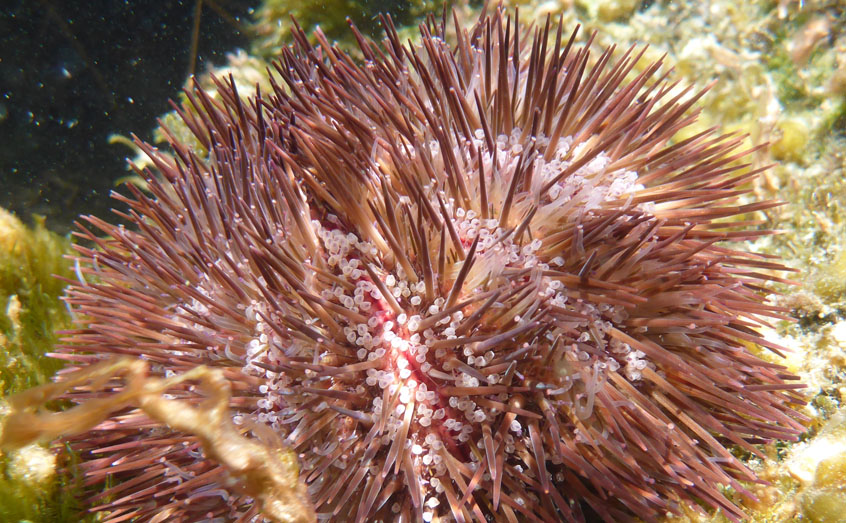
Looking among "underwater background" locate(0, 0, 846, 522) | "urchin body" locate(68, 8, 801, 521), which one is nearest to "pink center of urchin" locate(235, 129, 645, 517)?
"urchin body" locate(68, 8, 801, 521)

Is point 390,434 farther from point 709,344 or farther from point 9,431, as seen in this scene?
point 709,344

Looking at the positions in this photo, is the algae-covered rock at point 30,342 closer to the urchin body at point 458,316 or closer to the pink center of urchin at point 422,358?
the urchin body at point 458,316

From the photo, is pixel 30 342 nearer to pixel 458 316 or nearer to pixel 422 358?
pixel 422 358

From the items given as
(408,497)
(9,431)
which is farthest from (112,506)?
(408,497)

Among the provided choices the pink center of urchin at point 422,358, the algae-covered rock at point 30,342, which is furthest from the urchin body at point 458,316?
the algae-covered rock at point 30,342

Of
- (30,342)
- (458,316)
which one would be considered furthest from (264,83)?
(458,316)
